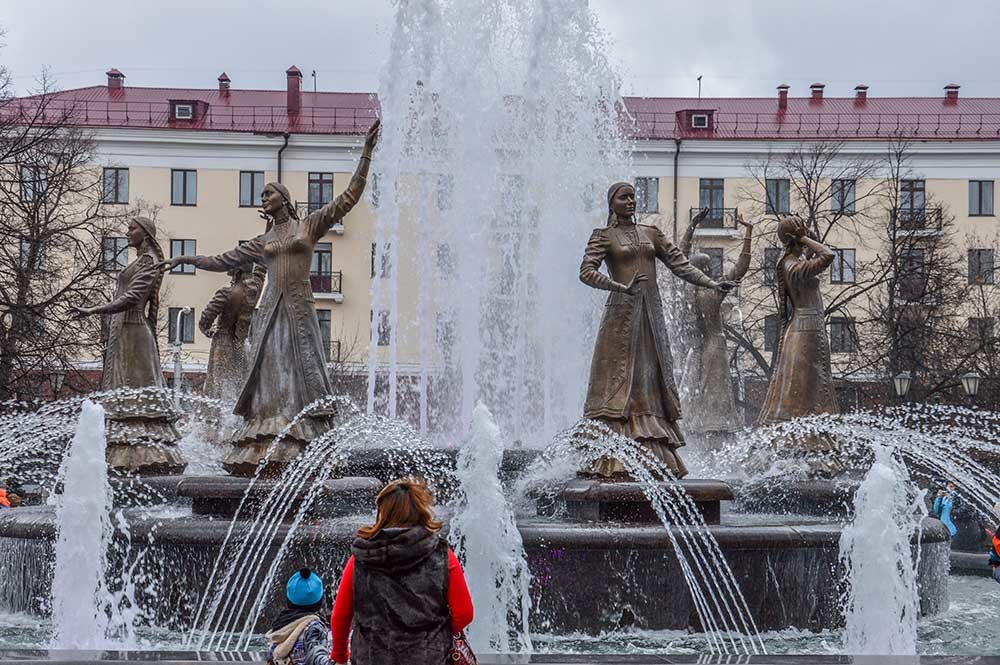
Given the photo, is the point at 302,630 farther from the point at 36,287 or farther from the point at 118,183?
the point at 118,183

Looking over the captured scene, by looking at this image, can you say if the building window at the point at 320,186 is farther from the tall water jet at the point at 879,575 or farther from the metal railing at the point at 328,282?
the tall water jet at the point at 879,575

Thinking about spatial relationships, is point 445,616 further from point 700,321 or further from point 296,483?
point 700,321

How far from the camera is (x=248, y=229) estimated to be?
50.4 m

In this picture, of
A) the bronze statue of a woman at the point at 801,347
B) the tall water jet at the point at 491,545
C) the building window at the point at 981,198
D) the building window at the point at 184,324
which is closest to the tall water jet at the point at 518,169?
the bronze statue of a woman at the point at 801,347

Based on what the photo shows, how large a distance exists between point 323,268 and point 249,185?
394 cm

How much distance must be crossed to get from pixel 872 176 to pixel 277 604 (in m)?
42.5

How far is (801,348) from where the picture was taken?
1312cm

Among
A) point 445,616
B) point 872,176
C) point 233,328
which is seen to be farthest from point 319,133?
point 445,616

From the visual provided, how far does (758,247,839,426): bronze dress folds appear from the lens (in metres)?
13.1

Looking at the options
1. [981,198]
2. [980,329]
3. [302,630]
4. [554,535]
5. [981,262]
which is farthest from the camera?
[981,198]

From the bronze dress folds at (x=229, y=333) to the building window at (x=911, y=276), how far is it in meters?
19.8

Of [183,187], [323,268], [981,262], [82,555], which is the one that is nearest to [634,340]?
[82,555]

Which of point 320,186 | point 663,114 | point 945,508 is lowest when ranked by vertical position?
point 945,508

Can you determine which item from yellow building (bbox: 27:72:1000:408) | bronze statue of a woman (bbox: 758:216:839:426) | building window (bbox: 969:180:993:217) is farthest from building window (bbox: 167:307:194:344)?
bronze statue of a woman (bbox: 758:216:839:426)
